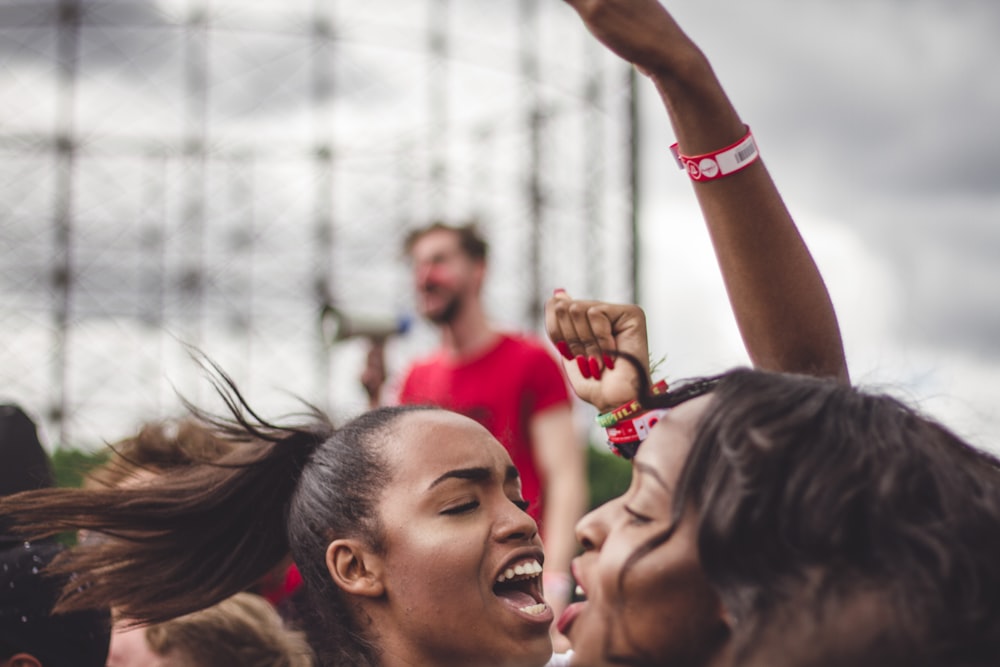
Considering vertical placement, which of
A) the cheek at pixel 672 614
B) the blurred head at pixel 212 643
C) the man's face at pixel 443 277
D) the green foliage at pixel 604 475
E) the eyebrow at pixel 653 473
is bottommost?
the green foliage at pixel 604 475

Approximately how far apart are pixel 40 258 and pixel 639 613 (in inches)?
413

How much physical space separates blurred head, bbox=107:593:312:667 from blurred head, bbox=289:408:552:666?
1.48 feet

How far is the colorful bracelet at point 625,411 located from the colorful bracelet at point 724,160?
1.22 feet

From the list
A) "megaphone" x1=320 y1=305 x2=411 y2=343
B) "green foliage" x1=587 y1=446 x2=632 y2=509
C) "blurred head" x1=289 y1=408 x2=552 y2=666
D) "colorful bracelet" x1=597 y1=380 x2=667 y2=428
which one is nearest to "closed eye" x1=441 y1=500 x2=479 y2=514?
"blurred head" x1=289 y1=408 x2=552 y2=666

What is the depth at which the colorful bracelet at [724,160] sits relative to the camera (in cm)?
191

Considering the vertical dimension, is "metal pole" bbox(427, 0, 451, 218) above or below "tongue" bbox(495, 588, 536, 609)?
above

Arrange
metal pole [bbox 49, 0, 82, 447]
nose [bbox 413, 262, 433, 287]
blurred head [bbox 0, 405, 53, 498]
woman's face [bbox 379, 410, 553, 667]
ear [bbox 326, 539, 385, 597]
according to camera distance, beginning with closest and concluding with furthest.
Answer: woman's face [bbox 379, 410, 553, 667]
ear [bbox 326, 539, 385, 597]
blurred head [bbox 0, 405, 53, 498]
nose [bbox 413, 262, 433, 287]
metal pole [bbox 49, 0, 82, 447]

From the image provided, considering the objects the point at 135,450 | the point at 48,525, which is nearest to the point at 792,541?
the point at 48,525

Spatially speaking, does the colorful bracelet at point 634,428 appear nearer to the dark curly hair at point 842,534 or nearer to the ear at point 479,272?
the dark curly hair at point 842,534

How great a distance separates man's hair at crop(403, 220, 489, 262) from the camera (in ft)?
14.5

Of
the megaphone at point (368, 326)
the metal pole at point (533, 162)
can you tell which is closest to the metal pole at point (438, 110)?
the metal pole at point (533, 162)

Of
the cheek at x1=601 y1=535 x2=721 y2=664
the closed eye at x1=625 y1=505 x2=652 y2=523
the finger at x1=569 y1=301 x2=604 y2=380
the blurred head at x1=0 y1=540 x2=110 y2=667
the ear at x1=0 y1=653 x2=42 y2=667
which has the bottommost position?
the ear at x1=0 y1=653 x2=42 y2=667

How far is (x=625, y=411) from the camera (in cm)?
193

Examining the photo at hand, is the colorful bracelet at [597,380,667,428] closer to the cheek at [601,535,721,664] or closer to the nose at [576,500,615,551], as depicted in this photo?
the nose at [576,500,615,551]
